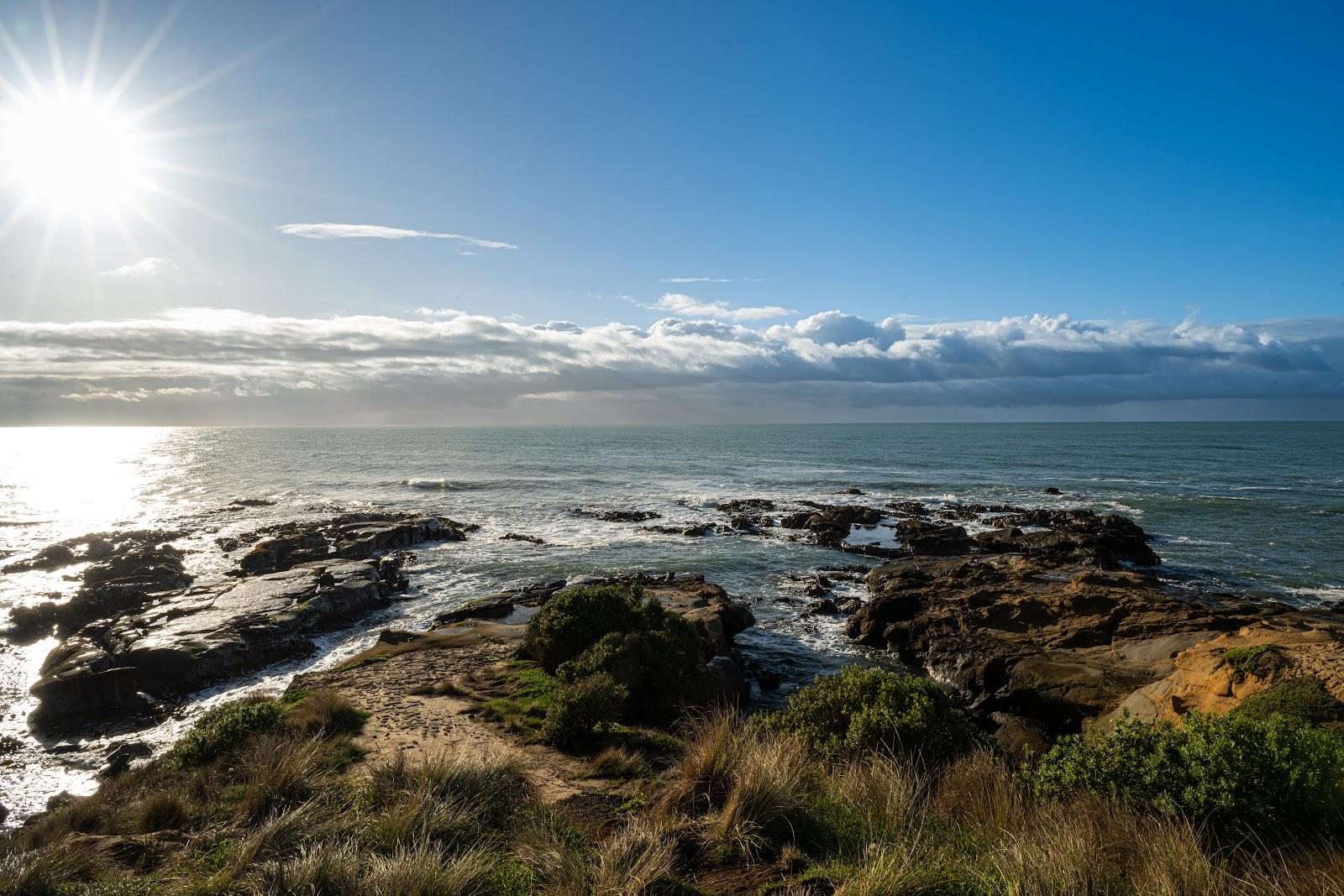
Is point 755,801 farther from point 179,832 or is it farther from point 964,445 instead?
point 964,445

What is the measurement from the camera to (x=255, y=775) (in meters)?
9.81

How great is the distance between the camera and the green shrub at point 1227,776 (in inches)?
281

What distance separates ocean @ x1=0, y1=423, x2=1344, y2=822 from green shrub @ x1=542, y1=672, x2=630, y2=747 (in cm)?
810

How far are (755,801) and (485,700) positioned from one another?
10394 millimetres

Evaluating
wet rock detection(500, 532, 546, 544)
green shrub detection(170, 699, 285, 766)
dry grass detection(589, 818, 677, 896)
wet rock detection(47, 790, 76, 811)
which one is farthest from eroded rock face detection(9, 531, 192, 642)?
dry grass detection(589, 818, 677, 896)

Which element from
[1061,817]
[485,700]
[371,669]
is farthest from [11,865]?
[371,669]

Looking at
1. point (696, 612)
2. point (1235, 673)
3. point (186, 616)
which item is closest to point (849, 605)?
point (696, 612)

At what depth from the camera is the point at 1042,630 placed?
74.1 ft

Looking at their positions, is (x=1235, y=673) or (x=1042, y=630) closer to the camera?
(x=1235, y=673)

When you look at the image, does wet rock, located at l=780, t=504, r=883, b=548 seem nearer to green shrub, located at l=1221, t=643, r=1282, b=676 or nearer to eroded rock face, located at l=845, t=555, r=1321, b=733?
eroded rock face, located at l=845, t=555, r=1321, b=733

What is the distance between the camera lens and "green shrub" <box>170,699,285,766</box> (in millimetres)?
12664

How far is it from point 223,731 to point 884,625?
21688mm

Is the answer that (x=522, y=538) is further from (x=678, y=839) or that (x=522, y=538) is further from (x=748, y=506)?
(x=678, y=839)

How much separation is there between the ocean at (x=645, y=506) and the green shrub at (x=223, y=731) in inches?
213
